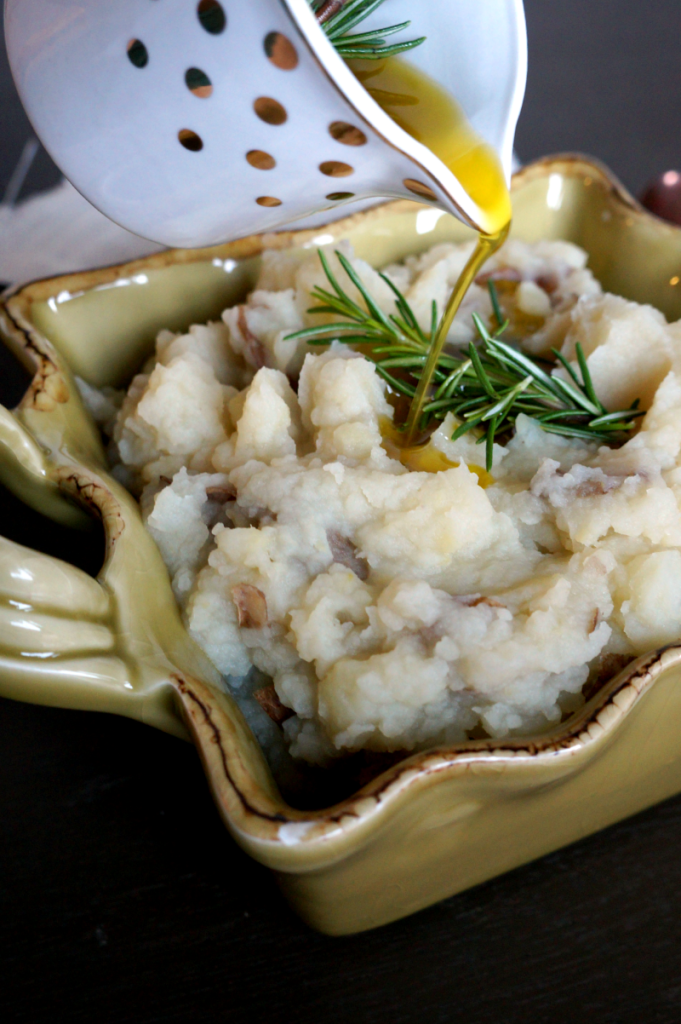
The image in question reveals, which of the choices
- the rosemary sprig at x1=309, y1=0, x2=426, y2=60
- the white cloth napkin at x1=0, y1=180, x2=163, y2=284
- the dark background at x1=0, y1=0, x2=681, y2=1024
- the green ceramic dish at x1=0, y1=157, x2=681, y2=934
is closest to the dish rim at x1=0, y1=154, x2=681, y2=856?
the green ceramic dish at x1=0, y1=157, x2=681, y2=934

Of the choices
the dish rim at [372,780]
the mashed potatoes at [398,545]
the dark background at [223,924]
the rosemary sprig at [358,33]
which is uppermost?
the rosemary sprig at [358,33]

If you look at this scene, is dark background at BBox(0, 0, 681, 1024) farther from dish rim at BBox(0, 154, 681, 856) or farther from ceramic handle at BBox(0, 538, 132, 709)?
ceramic handle at BBox(0, 538, 132, 709)

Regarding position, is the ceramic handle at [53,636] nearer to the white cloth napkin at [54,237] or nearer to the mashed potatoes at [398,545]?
the mashed potatoes at [398,545]

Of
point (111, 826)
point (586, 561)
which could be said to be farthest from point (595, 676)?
point (111, 826)

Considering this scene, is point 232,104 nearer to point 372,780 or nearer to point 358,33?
point 358,33

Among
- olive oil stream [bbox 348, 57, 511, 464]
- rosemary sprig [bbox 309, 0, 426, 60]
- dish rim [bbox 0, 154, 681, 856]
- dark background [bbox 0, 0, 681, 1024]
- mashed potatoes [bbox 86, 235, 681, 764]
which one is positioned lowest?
dark background [bbox 0, 0, 681, 1024]

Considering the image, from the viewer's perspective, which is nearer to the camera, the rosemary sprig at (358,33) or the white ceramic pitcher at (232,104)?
the white ceramic pitcher at (232,104)

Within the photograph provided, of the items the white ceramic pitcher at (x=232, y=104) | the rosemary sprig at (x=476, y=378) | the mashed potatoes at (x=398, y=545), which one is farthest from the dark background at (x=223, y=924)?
the white ceramic pitcher at (x=232, y=104)
